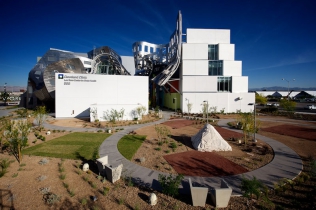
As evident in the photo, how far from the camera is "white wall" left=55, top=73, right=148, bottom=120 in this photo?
27109 mm

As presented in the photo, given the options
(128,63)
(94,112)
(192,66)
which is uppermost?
(128,63)

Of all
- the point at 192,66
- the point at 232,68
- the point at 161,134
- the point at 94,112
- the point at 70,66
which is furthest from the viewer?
the point at 232,68

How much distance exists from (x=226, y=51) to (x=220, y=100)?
1193 centimetres

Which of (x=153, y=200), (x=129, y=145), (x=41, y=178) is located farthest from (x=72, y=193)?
(x=129, y=145)

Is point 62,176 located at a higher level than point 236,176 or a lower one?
higher

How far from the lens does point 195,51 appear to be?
35219 millimetres

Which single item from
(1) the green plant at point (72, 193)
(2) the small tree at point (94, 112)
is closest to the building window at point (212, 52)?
(2) the small tree at point (94, 112)

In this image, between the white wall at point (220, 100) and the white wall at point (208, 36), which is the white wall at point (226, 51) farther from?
the white wall at point (220, 100)

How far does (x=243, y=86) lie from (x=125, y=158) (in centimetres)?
3462

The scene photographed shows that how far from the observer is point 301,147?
13.3 m

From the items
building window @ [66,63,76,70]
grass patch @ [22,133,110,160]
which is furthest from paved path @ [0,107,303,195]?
building window @ [66,63,76,70]

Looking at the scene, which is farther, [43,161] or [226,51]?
[226,51]

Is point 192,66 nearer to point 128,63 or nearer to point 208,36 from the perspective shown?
point 208,36

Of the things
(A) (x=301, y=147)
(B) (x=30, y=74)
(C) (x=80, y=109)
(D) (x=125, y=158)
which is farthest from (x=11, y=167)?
(B) (x=30, y=74)
